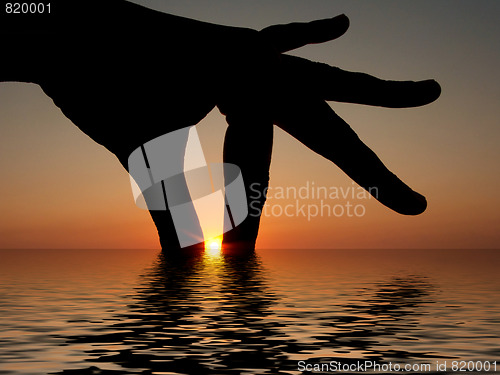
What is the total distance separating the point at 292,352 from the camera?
367 inches

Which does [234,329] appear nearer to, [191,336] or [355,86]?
[191,336]

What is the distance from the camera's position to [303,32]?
21031 mm

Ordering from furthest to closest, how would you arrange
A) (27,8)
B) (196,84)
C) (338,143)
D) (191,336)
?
(338,143), (196,84), (27,8), (191,336)

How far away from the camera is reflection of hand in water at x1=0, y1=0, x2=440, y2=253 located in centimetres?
1884

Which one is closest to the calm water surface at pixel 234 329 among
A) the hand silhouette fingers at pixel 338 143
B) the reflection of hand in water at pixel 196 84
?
the hand silhouette fingers at pixel 338 143

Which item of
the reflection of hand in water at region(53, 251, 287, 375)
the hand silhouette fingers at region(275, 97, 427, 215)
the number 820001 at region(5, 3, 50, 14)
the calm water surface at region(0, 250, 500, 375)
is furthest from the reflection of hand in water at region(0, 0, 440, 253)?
the reflection of hand in water at region(53, 251, 287, 375)

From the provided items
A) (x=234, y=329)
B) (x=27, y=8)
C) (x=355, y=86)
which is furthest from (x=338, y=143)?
(x=234, y=329)

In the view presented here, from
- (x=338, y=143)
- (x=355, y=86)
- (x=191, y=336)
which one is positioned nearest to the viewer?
(x=191, y=336)

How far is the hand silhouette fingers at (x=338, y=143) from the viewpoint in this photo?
68.6ft

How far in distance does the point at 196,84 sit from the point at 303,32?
367 centimetres

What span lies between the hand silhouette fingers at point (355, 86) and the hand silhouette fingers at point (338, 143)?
27.5 inches

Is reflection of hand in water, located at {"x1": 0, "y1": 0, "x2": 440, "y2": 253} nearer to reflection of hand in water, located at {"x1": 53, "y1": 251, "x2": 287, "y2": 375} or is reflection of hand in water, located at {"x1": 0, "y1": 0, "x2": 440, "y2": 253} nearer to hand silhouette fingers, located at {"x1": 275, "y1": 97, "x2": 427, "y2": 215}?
hand silhouette fingers, located at {"x1": 275, "y1": 97, "x2": 427, "y2": 215}

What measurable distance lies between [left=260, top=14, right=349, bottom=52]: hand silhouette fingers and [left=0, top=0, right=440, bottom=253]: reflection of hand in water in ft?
0.10

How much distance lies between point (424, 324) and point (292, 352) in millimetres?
3931
